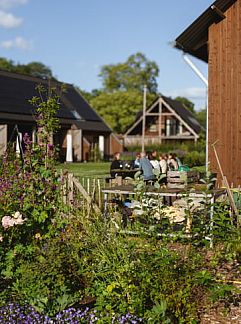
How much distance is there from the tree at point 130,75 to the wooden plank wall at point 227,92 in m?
78.8

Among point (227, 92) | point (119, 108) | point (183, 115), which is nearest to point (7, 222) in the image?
point (227, 92)

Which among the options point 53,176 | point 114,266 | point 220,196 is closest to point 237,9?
point 220,196

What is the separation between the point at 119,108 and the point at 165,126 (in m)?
15.5

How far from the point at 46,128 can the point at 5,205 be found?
121 centimetres

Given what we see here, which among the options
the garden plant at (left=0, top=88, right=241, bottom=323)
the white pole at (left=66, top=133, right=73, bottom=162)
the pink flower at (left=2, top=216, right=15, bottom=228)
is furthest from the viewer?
the white pole at (left=66, top=133, right=73, bottom=162)

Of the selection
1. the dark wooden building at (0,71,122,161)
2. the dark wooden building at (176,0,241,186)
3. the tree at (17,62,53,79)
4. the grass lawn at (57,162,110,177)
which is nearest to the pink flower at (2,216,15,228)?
the dark wooden building at (176,0,241,186)

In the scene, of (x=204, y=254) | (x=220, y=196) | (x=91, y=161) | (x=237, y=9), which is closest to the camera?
(x=204, y=254)

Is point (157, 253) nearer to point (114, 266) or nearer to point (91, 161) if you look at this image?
point (114, 266)

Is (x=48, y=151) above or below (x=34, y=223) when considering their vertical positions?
above

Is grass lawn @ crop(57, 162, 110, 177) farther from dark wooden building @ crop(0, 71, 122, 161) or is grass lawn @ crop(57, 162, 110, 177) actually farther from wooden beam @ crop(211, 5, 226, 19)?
wooden beam @ crop(211, 5, 226, 19)

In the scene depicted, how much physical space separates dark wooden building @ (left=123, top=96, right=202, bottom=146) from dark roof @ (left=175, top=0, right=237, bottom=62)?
40750 mm

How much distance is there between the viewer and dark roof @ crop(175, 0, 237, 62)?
438 inches

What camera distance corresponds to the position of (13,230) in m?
5.38

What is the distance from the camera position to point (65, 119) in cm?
4188
